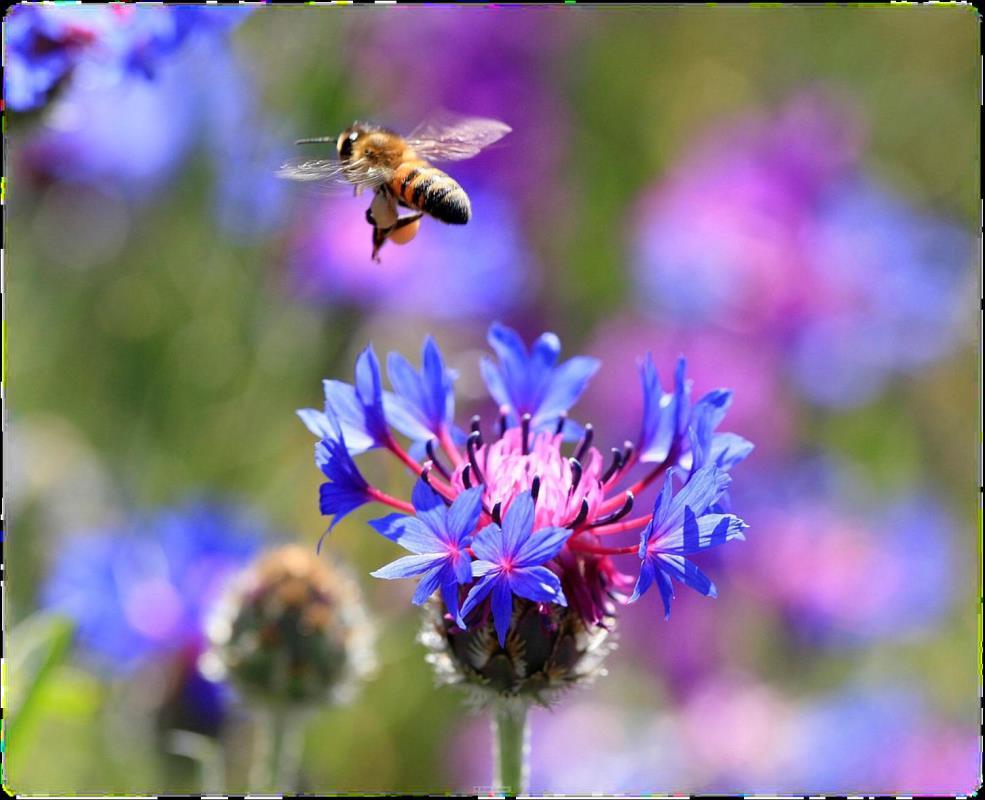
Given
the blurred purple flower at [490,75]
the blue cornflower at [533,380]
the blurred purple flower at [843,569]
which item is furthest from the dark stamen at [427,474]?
the blurred purple flower at [490,75]

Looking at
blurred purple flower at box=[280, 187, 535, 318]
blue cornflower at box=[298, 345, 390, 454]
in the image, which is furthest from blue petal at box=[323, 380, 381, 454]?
blurred purple flower at box=[280, 187, 535, 318]

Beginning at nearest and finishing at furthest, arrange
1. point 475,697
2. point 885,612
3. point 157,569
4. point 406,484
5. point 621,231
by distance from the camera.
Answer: point 475,697, point 157,569, point 406,484, point 885,612, point 621,231

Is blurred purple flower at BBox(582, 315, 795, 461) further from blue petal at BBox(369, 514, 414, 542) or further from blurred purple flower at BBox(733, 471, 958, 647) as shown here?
blue petal at BBox(369, 514, 414, 542)

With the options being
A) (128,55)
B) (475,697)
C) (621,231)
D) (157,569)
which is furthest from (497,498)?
(621,231)

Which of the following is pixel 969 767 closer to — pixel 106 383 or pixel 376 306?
pixel 376 306

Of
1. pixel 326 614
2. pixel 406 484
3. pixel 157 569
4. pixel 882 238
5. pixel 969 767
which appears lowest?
pixel 969 767
